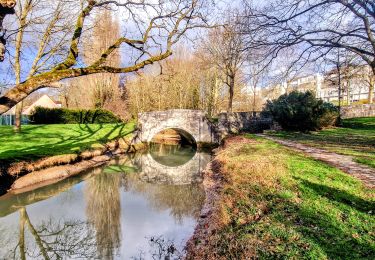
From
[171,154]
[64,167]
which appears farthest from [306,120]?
[64,167]

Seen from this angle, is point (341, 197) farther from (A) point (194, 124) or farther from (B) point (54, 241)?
(A) point (194, 124)

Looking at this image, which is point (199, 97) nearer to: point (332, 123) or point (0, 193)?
point (332, 123)

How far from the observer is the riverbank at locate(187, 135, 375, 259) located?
432 centimetres

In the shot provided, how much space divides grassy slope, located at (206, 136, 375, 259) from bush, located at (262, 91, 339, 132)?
450 inches

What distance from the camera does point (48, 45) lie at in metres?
17.4

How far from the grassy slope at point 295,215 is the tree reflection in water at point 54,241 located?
3.15m

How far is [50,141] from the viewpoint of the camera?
16672 mm

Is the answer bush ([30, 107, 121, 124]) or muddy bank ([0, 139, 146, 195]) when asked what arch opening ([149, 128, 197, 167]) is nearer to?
muddy bank ([0, 139, 146, 195])

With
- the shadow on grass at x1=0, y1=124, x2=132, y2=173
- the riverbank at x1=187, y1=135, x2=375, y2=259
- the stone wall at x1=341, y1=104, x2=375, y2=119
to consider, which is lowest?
the riverbank at x1=187, y1=135, x2=375, y2=259

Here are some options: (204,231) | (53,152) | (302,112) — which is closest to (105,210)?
(204,231)

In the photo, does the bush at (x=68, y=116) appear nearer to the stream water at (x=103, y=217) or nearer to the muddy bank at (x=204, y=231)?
the stream water at (x=103, y=217)

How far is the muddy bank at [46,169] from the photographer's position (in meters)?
10.7

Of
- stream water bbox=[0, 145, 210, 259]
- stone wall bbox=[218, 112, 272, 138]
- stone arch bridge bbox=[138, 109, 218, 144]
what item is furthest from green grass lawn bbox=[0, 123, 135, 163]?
stone wall bbox=[218, 112, 272, 138]

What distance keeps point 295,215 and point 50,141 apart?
1489 centimetres
